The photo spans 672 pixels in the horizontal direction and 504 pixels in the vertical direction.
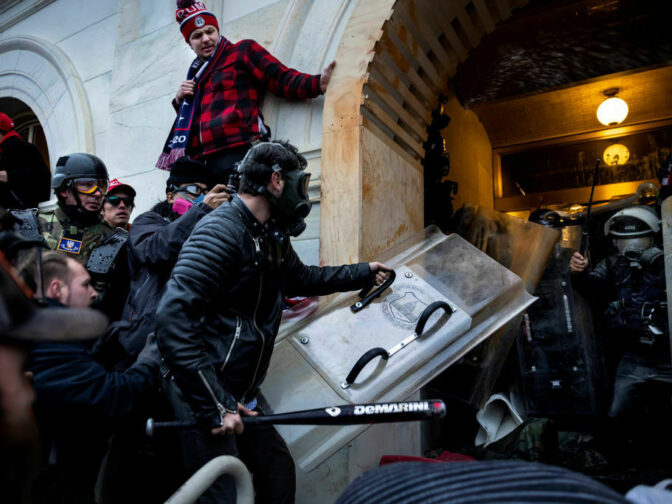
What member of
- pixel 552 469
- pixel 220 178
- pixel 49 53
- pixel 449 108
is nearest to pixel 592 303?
pixel 449 108

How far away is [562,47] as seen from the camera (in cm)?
530

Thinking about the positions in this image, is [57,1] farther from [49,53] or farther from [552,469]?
[552,469]

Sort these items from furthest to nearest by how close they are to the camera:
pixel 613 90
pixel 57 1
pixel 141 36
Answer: pixel 57 1, pixel 613 90, pixel 141 36

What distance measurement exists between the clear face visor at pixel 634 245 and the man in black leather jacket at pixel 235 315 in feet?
9.80

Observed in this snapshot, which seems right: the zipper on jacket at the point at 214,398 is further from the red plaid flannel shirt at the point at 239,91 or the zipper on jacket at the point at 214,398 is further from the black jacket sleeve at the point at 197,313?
the red plaid flannel shirt at the point at 239,91

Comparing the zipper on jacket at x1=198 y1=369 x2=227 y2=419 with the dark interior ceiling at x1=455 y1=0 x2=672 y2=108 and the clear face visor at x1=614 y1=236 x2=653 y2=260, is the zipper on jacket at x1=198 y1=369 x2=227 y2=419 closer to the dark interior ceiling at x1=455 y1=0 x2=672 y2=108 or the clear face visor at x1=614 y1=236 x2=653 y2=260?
the clear face visor at x1=614 y1=236 x2=653 y2=260

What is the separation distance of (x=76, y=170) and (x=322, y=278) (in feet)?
6.64

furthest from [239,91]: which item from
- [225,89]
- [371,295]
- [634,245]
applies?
[634,245]

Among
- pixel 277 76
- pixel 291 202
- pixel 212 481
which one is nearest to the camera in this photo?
pixel 212 481

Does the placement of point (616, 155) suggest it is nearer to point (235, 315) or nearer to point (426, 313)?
point (426, 313)

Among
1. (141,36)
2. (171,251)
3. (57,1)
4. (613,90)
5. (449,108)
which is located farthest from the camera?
(57,1)

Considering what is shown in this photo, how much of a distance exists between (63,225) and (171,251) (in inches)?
53.5

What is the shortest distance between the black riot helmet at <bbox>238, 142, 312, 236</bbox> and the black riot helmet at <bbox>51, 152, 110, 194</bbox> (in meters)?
1.68

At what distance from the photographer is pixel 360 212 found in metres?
3.12
